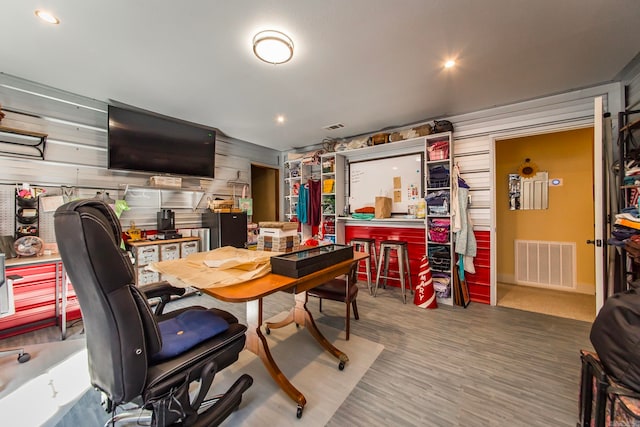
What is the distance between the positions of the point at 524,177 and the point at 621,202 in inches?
81.1

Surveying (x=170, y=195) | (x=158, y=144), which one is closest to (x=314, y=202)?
(x=170, y=195)

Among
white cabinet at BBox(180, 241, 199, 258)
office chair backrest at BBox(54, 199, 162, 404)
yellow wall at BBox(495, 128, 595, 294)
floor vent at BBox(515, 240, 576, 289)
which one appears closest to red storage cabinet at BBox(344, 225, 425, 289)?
yellow wall at BBox(495, 128, 595, 294)

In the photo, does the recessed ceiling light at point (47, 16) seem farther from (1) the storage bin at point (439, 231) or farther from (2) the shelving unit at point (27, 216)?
(1) the storage bin at point (439, 231)

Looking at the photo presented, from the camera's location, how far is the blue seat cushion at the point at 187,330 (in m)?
1.19

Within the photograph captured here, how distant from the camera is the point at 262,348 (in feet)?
5.77

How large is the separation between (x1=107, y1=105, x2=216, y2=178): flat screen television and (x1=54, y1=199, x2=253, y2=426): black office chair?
276 centimetres

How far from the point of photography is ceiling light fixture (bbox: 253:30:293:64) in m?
1.98

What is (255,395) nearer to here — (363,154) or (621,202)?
(621,202)

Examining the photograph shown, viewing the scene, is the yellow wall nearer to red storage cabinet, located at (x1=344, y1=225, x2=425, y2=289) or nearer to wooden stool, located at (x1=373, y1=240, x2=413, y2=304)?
red storage cabinet, located at (x1=344, y1=225, x2=425, y2=289)

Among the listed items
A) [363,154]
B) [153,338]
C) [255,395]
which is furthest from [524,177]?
[153,338]

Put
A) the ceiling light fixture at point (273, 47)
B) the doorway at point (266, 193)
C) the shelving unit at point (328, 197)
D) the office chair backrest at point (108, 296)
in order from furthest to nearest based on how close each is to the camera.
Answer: the doorway at point (266, 193), the shelving unit at point (328, 197), the ceiling light fixture at point (273, 47), the office chair backrest at point (108, 296)

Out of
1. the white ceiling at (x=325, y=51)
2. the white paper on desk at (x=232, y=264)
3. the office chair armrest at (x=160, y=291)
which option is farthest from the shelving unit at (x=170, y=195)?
the white paper on desk at (x=232, y=264)

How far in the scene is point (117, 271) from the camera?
0.97 metres

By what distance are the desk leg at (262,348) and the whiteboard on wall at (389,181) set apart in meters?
3.07
